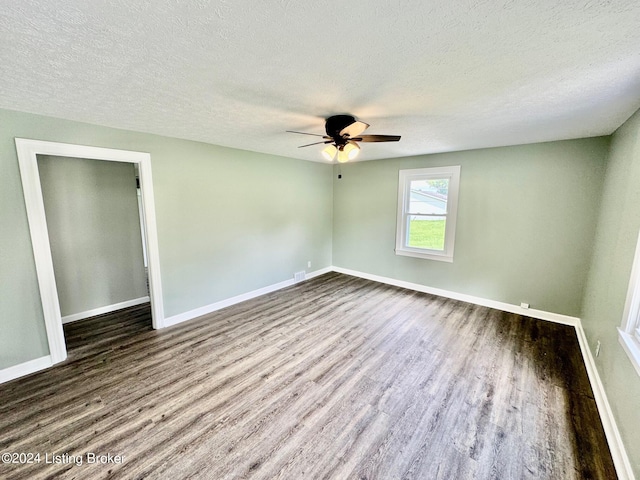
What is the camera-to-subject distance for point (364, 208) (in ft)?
17.5

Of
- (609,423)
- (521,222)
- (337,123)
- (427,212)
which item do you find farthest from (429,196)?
(609,423)

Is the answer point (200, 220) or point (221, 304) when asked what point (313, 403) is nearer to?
point (221, 304)

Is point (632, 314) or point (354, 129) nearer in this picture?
point (632, 314)

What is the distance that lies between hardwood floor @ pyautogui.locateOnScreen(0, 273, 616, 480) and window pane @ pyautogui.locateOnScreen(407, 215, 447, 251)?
1.49m

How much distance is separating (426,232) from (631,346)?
9.98ft

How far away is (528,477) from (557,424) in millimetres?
643

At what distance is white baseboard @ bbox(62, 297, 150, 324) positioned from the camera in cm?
358

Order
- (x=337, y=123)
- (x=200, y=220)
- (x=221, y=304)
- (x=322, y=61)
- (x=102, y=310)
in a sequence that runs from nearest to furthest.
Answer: (x=322, y=61), (x=337, y=123), (x=200, y=220), (x=102, y=310), (x=221, y=304)

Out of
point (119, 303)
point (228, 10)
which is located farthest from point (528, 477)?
point (119, 303)

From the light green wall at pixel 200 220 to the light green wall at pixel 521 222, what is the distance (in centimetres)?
179

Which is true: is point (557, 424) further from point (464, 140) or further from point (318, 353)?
point (464, 140)

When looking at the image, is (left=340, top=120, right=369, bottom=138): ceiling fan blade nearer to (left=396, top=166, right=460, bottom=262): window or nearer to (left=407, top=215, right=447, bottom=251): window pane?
(left=396, top=166, right=460, bottom=262): window

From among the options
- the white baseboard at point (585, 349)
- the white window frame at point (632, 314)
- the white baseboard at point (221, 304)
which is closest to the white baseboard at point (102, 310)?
the white baseboard at point (221, 304)

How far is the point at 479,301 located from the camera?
412 cm
